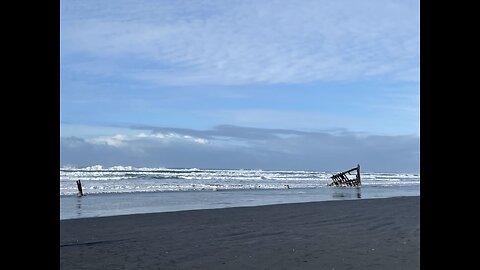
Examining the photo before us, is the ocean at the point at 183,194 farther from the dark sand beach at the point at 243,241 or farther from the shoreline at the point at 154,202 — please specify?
the dark sand beach at the point at 243,241

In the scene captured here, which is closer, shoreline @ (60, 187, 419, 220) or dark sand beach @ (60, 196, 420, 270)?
dark sand beach @ (60, 196, 420, 270)

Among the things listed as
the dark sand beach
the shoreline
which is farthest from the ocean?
the dark sand beach

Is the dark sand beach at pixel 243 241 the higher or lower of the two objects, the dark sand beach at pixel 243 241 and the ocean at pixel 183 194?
the higher

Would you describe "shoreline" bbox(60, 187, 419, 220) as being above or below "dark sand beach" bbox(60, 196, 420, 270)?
below

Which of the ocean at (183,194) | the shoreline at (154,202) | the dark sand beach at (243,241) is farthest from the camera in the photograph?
the ocean at (183,194)

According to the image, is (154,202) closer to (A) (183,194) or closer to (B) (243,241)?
(A) (183,194)

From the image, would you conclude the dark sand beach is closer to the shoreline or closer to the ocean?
the shoreline

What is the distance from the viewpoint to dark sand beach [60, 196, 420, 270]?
853 cm

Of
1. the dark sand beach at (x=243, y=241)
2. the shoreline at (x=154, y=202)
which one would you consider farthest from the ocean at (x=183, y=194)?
the dark sand beach at (x=243, y=241)

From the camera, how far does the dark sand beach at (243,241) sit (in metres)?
8.53
